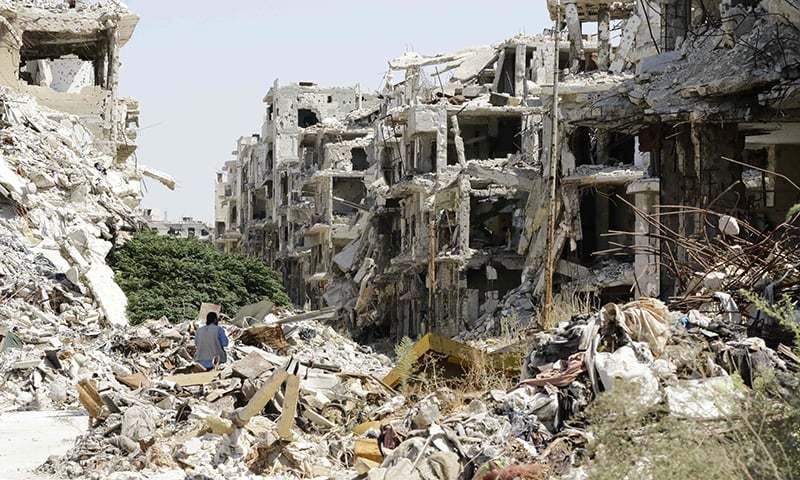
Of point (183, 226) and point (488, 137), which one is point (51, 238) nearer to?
point (488, 137)

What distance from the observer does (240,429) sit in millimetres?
12625

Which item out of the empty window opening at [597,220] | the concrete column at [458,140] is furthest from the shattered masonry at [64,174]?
the empty window opening at [597,220]

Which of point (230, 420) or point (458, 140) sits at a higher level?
point (458, 140)

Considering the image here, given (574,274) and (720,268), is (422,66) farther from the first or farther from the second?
(720,268)

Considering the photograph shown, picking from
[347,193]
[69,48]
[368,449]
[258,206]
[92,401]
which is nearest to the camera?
[368,449]

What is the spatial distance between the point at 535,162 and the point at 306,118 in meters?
37.7

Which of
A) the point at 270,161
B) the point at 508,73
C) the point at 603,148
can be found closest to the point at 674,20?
the point at 603,148

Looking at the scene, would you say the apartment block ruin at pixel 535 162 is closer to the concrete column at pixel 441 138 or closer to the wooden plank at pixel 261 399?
the concrete column at pixel 441 138

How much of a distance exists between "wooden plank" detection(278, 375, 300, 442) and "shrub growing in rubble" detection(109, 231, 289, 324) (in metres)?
17.2

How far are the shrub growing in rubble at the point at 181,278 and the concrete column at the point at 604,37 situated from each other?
500 inches

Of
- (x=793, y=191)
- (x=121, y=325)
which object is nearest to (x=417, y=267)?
(x=121, y=325)

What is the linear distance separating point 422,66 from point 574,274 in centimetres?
2116

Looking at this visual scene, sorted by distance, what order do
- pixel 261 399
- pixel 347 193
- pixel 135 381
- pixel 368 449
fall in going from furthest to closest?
pixel 347 193 → pixel 135 381 → pixel 261 399 → pixel 368 449

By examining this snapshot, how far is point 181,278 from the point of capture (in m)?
35.3
